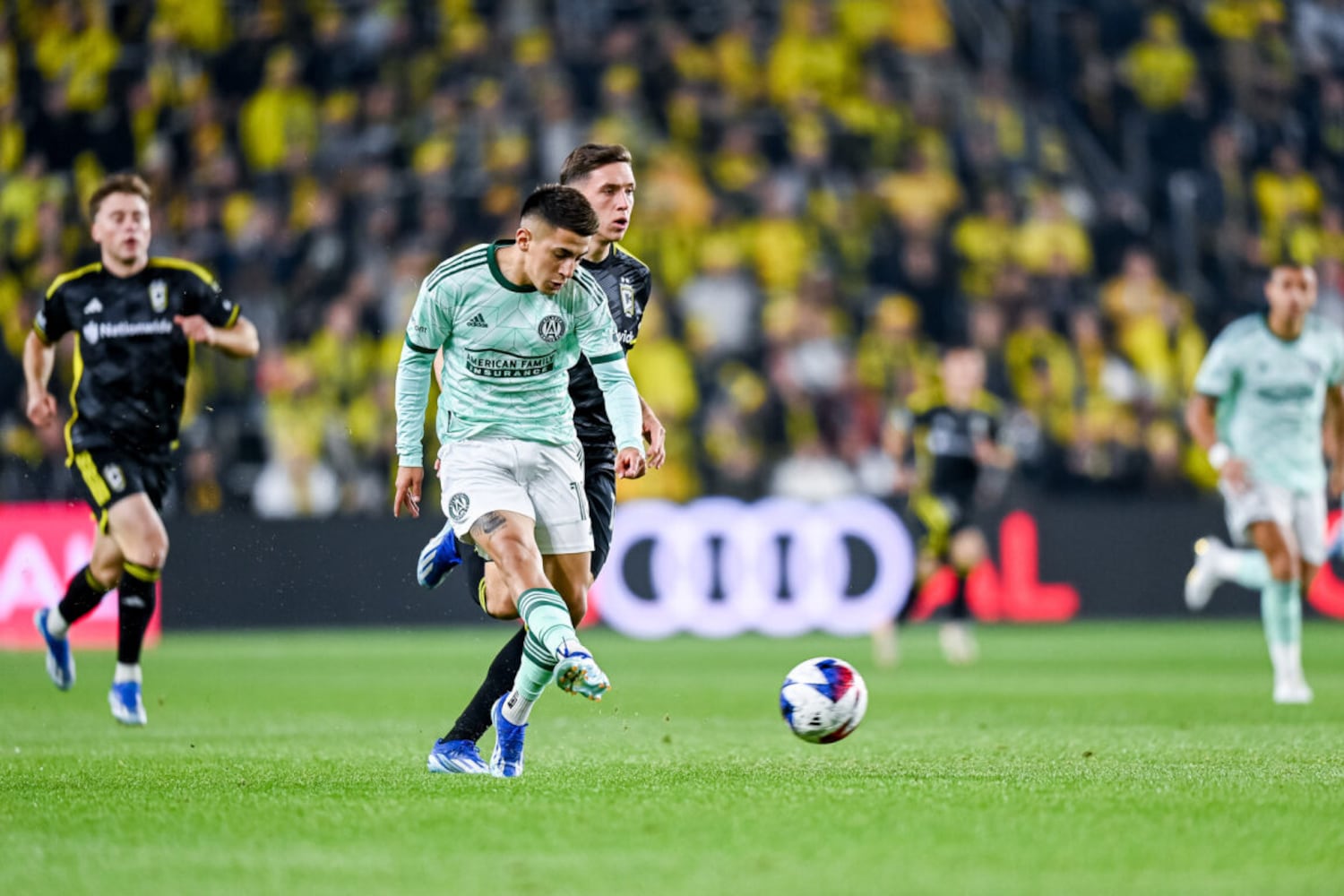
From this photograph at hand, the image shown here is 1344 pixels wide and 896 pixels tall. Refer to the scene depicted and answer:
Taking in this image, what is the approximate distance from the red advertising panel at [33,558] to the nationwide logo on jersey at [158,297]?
273 inches

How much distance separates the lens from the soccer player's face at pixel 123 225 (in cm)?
903

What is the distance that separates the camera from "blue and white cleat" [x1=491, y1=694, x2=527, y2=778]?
6555mm

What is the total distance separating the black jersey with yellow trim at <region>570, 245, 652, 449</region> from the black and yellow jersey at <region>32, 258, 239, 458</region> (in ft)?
7.81

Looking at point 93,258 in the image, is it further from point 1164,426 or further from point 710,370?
point 1164,426

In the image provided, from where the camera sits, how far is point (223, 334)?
9.00 meters

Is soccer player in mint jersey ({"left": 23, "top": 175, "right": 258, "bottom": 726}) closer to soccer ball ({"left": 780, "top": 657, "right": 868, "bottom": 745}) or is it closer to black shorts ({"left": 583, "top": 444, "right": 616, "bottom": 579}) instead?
black shorts ({"left": 583, "top": 444, "right": 616, "bottom": 579})

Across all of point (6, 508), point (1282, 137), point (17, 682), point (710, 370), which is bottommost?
point (17, 682)

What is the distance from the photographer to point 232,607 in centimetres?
1709

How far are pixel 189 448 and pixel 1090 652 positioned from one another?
24.4 feet

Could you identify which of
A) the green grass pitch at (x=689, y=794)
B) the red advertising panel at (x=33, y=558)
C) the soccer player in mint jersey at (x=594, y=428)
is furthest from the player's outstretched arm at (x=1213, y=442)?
the red advertising panel at (x=33, y=558)

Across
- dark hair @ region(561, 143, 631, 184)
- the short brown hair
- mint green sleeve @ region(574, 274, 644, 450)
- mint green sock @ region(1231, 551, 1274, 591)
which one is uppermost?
the short brown hair

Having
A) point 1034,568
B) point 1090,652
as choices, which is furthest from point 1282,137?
point 1090,652

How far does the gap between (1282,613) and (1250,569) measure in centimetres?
108

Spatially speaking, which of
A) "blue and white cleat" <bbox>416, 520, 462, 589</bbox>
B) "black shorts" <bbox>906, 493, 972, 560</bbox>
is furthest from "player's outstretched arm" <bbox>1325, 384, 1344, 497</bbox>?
"blue and white cleat" <bbox>416, 520, 462, 589</bbox>
